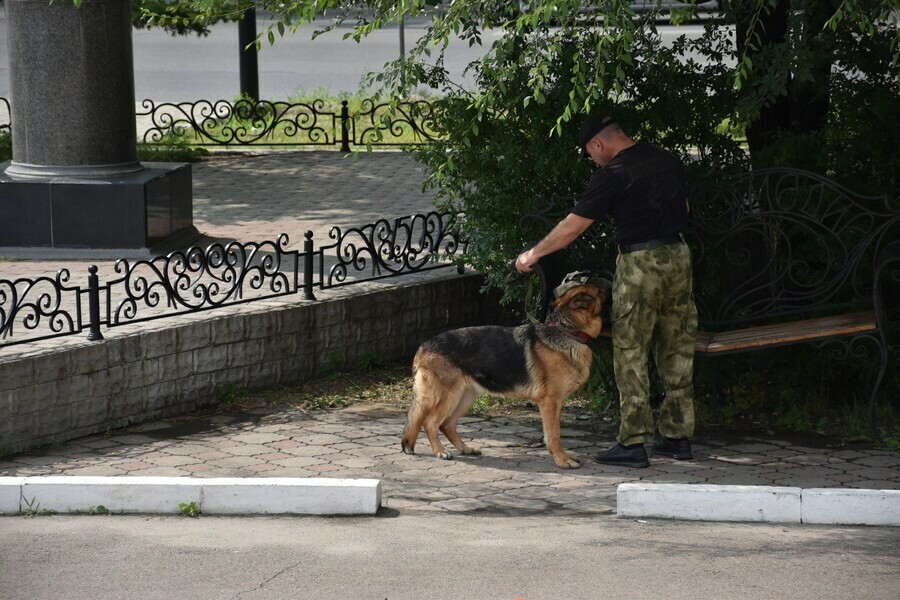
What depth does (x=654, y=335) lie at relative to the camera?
23.1ft

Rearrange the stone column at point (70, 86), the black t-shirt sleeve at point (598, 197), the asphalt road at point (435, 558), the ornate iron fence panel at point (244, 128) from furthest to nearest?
the ornate iron fence panel at point (244, 128)
the stone column at point (70, 86)
the black t-shirt sleeve at point (598, 197)
the asphalt road at point (435, 558)

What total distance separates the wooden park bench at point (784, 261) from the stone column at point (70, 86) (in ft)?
13.8

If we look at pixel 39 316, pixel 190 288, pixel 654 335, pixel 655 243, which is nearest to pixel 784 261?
pixel 654 335

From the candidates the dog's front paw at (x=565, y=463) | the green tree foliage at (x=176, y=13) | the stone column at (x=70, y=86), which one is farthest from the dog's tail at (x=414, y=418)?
the stone column at (x=70, y=86)

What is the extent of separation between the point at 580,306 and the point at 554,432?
0.67 m

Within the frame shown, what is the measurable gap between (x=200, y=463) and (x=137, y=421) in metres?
0.95

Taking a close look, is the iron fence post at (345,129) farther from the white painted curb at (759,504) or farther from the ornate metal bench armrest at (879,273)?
the white painted curb at (759,504)

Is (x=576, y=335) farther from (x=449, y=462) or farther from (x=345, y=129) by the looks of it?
(x=345, y=129)

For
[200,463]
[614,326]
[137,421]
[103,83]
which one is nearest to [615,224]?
[614,326]

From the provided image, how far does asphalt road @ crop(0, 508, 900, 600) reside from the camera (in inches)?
207

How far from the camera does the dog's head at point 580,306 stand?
22.9ft

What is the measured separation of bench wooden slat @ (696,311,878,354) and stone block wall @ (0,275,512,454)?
8.77 feet

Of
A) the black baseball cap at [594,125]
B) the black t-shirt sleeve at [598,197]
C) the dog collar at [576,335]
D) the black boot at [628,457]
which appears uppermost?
the black baseball cap at [594,125]

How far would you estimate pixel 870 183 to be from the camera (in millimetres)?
7859
